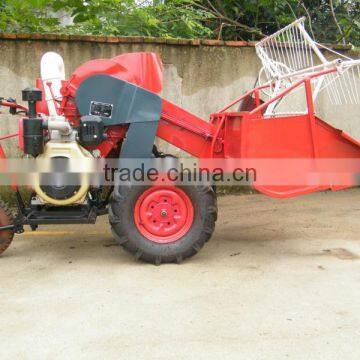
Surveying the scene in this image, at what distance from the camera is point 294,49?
585 cm

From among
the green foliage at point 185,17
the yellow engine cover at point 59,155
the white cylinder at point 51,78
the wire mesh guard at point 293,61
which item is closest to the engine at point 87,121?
the yellow engine cover at point 59,155

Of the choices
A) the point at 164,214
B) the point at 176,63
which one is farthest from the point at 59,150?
the point at 176,63

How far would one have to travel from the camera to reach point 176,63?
7.16 meters

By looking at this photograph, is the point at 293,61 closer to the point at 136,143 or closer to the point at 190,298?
the point at 136,143

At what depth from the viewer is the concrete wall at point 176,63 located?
21.8 ft

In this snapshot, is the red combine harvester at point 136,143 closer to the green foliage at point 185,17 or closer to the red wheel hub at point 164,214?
the red wheel hub at point 164,214

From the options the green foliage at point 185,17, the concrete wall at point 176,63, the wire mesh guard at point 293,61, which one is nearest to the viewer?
the wire mesh guard at point 293,61

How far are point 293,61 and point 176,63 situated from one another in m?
1.70

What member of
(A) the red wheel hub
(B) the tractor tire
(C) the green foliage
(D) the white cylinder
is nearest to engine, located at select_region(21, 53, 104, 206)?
(D) the white cylinder

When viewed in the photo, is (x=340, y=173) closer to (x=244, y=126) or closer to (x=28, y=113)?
(x=244, y=126)

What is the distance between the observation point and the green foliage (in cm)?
711

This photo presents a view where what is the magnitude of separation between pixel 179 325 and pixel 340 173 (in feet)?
6.92

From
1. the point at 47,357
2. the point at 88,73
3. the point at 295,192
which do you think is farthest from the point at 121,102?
the point at 47,357

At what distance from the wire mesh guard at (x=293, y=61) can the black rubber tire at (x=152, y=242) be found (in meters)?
1.29
